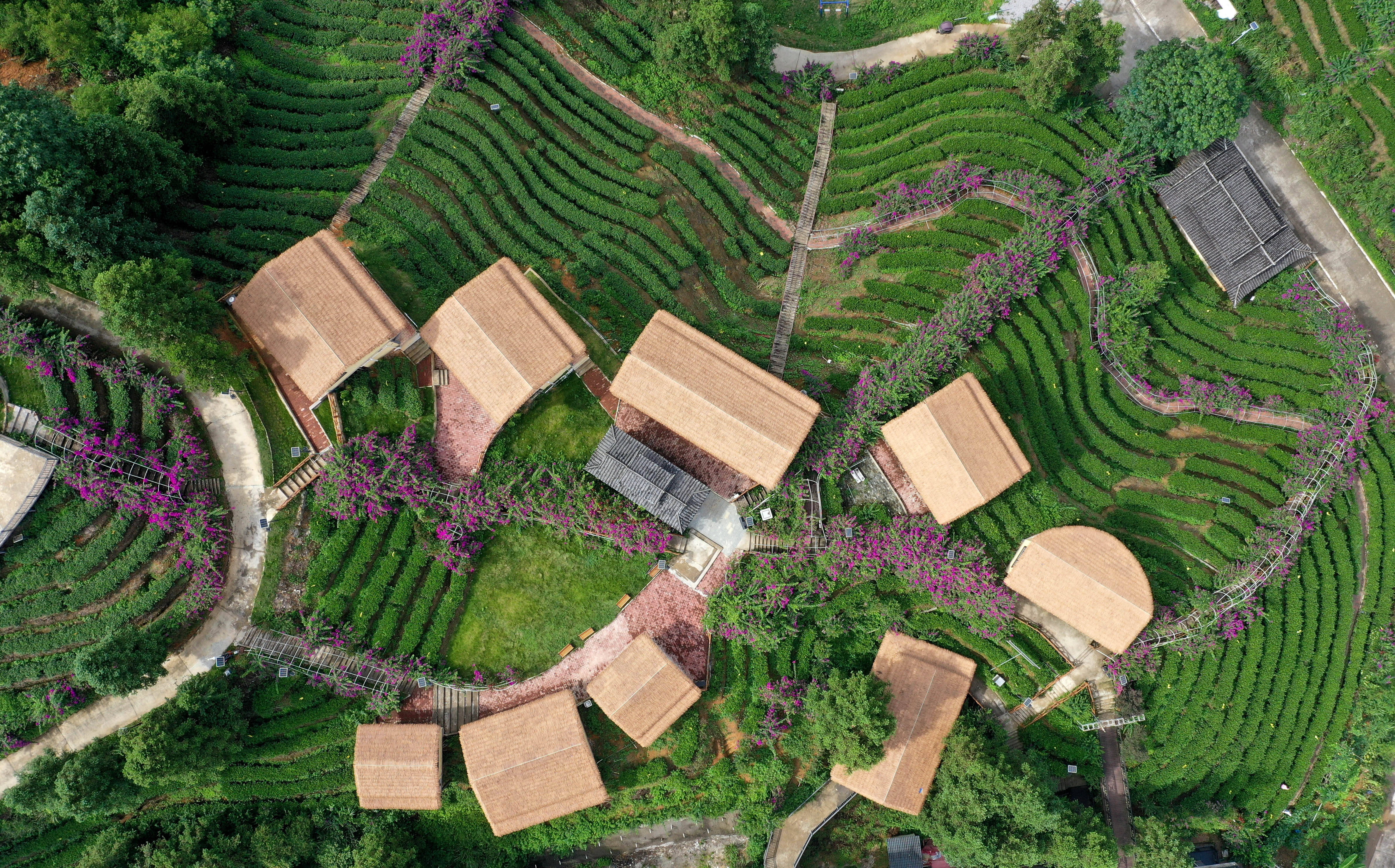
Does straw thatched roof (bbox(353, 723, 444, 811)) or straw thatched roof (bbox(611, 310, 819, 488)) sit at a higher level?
straw thatched roof (bbox(611, 310, 819, 488))

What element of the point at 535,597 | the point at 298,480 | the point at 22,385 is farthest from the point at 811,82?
the point at 22,385

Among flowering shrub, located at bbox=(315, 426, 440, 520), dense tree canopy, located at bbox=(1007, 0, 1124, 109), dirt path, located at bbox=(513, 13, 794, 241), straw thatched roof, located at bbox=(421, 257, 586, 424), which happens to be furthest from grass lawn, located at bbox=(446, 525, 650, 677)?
dense tree canopy, located at bbox=(1007, 0, 1124, 109)

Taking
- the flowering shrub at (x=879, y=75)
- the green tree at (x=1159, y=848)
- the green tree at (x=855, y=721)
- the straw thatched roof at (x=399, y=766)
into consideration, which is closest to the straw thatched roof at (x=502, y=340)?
the straw thatched roof at (x=399, y=766)

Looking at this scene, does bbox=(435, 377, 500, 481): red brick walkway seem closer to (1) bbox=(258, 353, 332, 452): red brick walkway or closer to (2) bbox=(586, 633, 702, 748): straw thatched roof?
(1) bbox=(258, 353, 332, 452): red brick walkway

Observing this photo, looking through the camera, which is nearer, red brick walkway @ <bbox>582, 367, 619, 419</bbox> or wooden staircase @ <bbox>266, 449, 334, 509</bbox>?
wooden staircase @ <bbox>266, 449, 334, 509</bbox>

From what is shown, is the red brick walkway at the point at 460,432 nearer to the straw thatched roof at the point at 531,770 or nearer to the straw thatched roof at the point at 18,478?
the straw thatched roof at the point at 531,770

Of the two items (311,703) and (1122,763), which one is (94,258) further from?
(1122,763)
